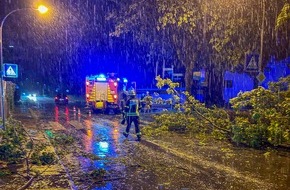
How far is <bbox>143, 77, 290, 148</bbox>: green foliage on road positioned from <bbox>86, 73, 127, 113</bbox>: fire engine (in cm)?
1005

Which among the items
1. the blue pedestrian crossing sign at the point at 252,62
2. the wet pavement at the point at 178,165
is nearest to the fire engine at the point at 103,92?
the wet pavement at the point at 178,165

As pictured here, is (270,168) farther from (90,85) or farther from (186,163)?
(90,85)

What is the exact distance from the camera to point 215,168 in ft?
24.6

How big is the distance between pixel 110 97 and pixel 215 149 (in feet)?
47.0

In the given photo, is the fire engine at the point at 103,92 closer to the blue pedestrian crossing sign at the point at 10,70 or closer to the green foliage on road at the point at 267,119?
the blue pedestrian crossing sign at the point at 10,70

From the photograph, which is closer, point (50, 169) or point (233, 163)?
point (50, 169)

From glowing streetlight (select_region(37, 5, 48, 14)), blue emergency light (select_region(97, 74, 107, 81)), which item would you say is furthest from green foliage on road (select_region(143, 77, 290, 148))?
blue emergency light (select_region(97, 74, 107, 81))

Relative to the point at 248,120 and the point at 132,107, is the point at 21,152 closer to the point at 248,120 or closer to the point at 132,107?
the point at 132,107

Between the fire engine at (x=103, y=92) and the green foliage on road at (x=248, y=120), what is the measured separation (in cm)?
1005

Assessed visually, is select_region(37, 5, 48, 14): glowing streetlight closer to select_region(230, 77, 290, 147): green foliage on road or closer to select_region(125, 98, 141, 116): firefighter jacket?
select_region(125, 98, 141, 116): firefighter jacket

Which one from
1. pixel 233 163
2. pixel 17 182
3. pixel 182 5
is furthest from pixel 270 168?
pixel 182 5

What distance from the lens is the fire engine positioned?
23.3 m

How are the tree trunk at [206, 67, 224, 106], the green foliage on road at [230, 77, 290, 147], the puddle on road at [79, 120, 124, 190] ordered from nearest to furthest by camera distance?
the puddle on road at [79, 120, 124, 190]
the green foliage on road at [230, 77, 290, 147]
the tree trunk at [206, 67, 224, 106]

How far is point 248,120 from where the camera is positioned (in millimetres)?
11359
